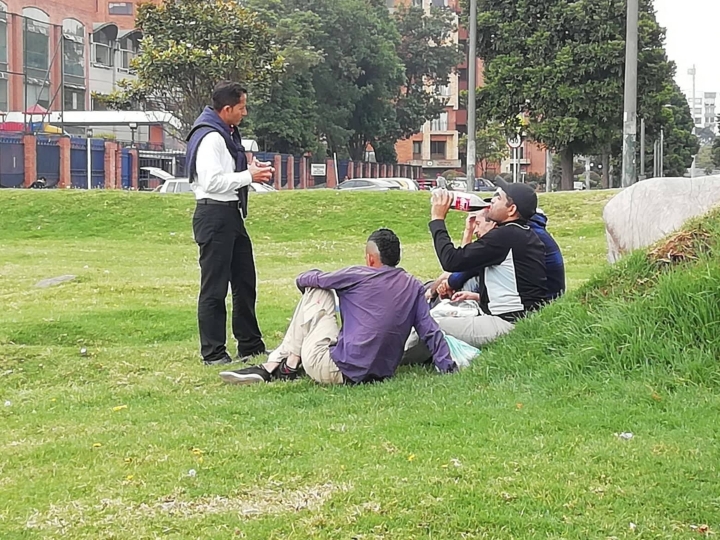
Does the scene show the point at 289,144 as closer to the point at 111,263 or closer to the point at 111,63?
the point at 111,63

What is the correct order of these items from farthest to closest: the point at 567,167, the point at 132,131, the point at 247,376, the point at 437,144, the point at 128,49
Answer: the point at 437,144 → the point at 128,49 → the point at 132,131 → the point at 567,167 → the point at 247,376

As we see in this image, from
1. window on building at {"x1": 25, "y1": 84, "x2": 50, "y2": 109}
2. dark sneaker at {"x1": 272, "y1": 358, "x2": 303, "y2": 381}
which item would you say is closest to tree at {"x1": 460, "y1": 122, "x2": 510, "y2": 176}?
window on building at {"x1": 25, "y1": 84, "x2": 50, "y2": 109}

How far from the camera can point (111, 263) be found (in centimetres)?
1532

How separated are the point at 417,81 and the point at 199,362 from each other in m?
59.1

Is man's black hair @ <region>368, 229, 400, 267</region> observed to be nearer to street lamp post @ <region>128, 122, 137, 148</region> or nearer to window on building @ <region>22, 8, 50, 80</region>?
street lamp post @ <region>128, 122, 137, 148</region>

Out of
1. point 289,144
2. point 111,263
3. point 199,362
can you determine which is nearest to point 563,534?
point 199,362

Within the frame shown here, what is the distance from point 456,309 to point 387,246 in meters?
0.96

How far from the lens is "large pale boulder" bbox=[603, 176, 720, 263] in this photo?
8883 millimetres

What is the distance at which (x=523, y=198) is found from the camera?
6664mm

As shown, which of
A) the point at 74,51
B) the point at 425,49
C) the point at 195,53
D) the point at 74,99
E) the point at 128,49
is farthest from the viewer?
the point at 425,49

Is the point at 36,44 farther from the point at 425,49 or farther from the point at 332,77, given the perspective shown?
the point at 425,49

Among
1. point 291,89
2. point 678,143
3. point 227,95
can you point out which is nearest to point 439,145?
point 678,143

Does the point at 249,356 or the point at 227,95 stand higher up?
the point at 227,95

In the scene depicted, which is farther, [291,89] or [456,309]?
[291,89]
